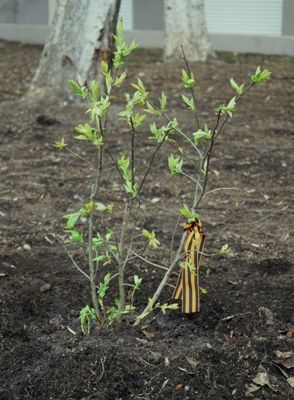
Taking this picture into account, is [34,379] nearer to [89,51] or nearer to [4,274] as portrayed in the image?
[4,274]

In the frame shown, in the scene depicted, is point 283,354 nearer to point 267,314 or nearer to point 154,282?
point 267,314

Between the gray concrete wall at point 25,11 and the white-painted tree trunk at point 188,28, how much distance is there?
5761mm

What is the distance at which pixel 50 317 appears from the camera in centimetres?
348

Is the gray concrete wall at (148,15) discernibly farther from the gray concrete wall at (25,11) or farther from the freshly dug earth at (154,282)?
the freshly dug earth at (154,282)

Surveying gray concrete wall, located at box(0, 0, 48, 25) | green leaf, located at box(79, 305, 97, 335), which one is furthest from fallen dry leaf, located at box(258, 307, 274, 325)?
gray concrete wall, located at box(0, 0, 48, 25)

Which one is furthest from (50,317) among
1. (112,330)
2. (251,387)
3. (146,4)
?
(146,4)

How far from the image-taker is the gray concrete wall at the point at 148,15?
15.8 m

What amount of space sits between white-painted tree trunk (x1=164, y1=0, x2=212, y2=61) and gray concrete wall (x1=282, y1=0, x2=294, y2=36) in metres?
3.53

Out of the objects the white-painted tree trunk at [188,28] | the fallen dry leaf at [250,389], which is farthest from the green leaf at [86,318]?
the white-painted tree trunk at [188,28]

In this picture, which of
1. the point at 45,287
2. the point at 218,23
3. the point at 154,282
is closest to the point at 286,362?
the point at 154,282

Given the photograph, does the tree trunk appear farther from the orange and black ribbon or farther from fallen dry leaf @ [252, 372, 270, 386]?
fallen dry leaf @ [252, 372, 270, 386]

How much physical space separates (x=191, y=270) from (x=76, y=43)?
5025 millimetres

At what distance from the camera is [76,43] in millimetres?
7648

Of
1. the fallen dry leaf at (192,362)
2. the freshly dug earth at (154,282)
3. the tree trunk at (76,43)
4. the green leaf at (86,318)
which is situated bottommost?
the freshly dug earth at (154,282)
